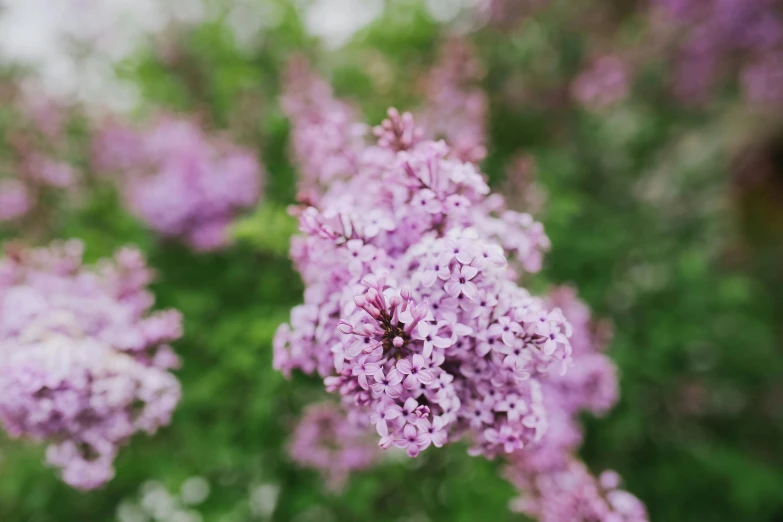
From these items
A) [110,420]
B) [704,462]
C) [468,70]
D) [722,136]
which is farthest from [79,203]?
[722,136]

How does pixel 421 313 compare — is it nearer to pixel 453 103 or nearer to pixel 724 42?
pixel 453 103

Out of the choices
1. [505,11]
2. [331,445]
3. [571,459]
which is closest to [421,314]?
[571,459]

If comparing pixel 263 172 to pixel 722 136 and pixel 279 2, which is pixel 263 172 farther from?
pixel 722 136

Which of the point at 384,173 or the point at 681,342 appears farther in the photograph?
the point at 681,342

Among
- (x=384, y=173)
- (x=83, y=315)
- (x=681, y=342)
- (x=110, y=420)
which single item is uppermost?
(x=681, y=342)

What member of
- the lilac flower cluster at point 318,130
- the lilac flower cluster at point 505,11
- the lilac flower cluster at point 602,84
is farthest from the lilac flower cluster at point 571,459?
the lilac flower cluster at point 505,11

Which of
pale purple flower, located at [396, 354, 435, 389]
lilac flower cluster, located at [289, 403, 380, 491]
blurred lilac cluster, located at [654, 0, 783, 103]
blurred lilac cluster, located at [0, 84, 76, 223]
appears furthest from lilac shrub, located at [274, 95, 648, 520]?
blurred lilac cluster, located at [654, 0, 783, 103]

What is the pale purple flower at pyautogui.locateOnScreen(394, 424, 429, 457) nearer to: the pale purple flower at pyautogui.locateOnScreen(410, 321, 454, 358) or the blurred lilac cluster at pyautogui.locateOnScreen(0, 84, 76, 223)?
the pale purple flower at pyautogui.locateOnScreen(410, 321, 454, 358)
